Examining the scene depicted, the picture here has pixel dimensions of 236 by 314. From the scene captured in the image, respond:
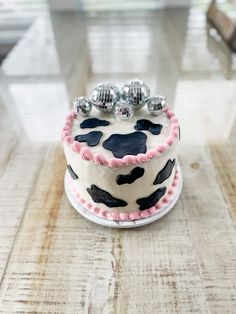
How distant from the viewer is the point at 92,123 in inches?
35.3

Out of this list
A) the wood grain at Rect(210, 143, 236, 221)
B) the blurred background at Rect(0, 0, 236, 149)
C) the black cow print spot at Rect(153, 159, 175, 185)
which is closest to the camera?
the black cow print spot at Rect(153, 159, 175, 185)

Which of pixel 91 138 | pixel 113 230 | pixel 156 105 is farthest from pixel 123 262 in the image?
pixel 156 105

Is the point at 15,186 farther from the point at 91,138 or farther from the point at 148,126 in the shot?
the point at 148,126

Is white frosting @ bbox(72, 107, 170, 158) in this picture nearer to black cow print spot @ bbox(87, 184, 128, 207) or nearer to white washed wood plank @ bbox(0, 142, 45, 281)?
black cow print spot @ bbox(87, 184, 128, 207)

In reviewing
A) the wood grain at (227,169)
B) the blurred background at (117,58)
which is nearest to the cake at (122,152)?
the wood grain at (227,169)

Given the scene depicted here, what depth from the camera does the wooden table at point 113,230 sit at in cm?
76

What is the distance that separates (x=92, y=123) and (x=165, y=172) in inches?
10.7

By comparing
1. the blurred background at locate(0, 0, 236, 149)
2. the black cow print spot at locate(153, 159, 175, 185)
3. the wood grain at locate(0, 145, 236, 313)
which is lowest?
the blurred background at locate(0, 0, 236, 149)

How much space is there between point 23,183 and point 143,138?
1.77 ft

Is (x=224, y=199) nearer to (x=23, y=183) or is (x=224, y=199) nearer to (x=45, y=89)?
(x=23, y=183)

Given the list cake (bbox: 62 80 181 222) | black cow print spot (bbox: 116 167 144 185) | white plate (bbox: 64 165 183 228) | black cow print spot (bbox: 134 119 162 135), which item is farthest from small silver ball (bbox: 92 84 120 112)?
white plate (bbox: 64 165 183 228)

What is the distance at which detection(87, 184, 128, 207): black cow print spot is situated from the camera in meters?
0.86

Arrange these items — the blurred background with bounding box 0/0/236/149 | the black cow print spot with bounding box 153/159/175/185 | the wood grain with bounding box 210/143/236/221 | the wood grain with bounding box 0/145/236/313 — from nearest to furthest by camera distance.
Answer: the wood grain with bounding box 0/145/236/313, the black cow print spot with bounding box 153/159/175/185, the wood grain with bounding box 210/143/236/221, the blurred background with bounding box 0/0/236/149

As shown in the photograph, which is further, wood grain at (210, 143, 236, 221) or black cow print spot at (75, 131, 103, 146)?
wood grain at (210, 143, 236, 221)
